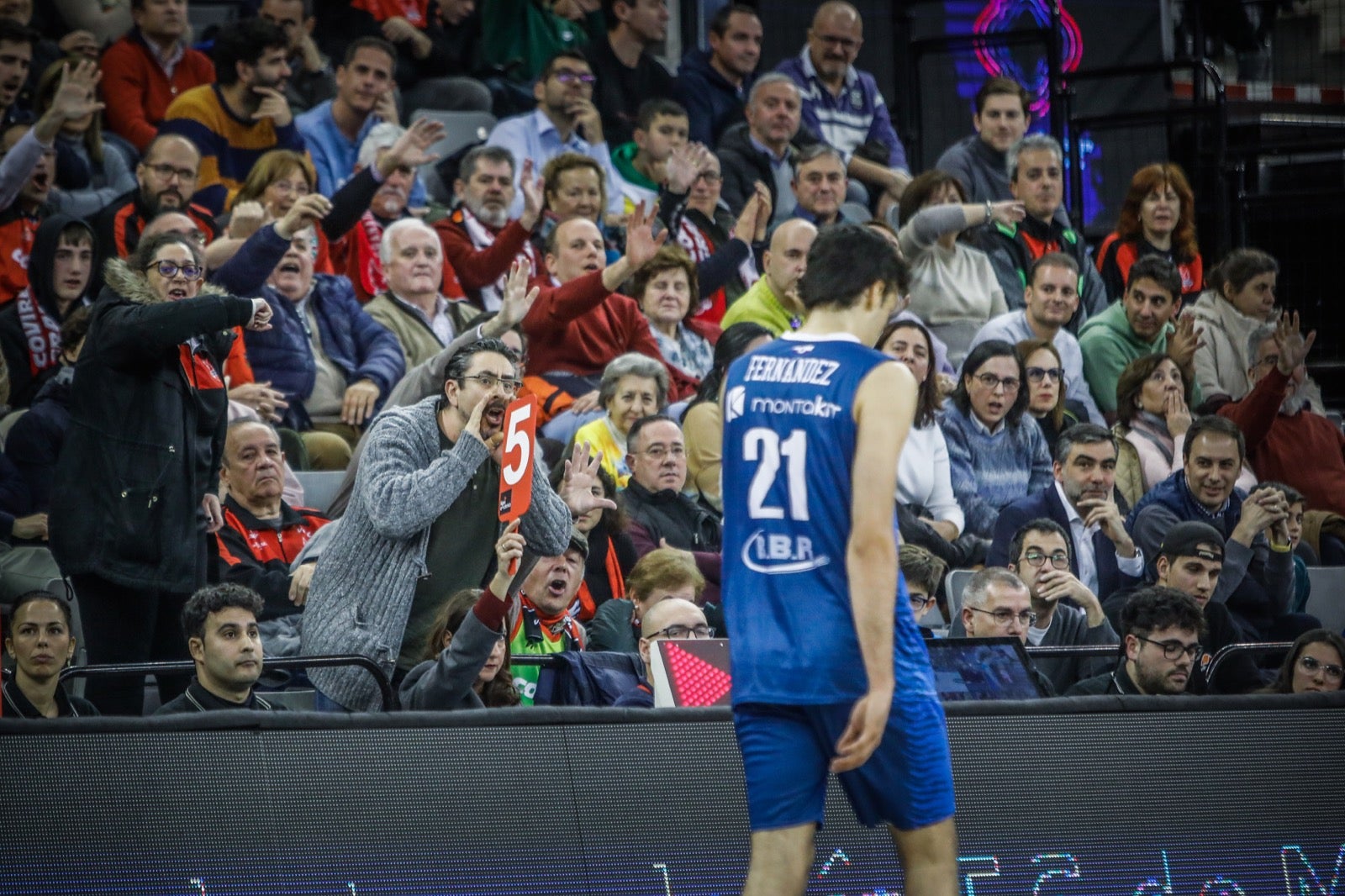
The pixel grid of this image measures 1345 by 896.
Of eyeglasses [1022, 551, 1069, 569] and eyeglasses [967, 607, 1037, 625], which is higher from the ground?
eyeglasses [1022, 551, 1069, 569]

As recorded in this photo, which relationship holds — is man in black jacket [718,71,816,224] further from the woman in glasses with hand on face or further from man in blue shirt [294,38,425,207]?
the woman in glasses with hand on face

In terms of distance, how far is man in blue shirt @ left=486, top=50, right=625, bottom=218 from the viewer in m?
10.8

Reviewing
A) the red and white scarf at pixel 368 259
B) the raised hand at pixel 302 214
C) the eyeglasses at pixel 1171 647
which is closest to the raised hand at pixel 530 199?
the red and white scarf at pixel 368 259

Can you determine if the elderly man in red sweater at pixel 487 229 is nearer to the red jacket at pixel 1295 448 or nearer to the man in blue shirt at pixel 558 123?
the man in blue shirt at pixel 558 123

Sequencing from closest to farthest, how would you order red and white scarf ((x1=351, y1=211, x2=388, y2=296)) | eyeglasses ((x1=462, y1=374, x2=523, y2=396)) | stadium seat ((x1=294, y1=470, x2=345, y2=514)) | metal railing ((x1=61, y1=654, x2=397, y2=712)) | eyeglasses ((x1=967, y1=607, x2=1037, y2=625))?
metal railing ((x1=61, y1=654, x2=397, y2=712)) < eyeglasses ((x1=462, y1=374, x2=523, y2=396)) < eyeglasses ((x1=967, y1=607, x2=1037, y2=625)) < stadium seat ((x1=294, y1=470, x2=345, y2=514)) < red and white scarf ((x1=351, y1=211, x2=388, y2=296))

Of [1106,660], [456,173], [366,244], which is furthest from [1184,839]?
[456,173]

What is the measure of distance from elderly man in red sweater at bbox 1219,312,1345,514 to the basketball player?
5.95m

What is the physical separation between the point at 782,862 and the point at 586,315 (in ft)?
17.8

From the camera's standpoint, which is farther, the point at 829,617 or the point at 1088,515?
the point at 1088,515

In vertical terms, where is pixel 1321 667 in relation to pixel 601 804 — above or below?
below

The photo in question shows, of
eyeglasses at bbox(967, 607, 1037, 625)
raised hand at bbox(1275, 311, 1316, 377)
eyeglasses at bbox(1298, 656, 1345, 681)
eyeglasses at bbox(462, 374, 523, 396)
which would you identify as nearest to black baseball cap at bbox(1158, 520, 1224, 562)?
eyeglasses at bbox(1298, 656, 1345, 681)

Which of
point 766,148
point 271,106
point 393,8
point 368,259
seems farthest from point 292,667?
point 393,8

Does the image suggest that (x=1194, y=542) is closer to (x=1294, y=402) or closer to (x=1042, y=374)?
(x=1042, y=374)

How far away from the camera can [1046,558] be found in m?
7.48
